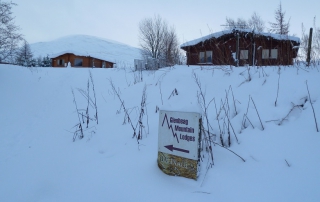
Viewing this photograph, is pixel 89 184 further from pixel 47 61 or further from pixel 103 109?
pixel 47 61

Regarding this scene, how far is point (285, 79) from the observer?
2.82 meters

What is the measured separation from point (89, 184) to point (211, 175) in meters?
1.16

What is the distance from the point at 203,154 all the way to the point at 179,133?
435mm

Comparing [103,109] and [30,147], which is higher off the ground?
[103,109]

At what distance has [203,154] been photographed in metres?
1.98

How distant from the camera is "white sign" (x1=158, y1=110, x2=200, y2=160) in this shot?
1.67 meters

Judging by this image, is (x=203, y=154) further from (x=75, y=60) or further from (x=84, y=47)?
(x=84, y=47)

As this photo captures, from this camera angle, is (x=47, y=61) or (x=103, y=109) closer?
(x=103, y=109)

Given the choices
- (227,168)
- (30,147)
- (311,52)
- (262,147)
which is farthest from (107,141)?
(311,52)

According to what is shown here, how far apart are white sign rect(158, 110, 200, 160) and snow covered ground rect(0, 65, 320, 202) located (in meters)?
0.12

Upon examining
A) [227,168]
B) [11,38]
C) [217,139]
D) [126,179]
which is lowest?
[126,179]

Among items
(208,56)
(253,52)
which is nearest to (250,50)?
(253,52)

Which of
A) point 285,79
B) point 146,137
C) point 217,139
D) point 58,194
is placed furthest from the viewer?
point 285,79

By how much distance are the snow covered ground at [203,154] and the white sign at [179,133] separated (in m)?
0.12
